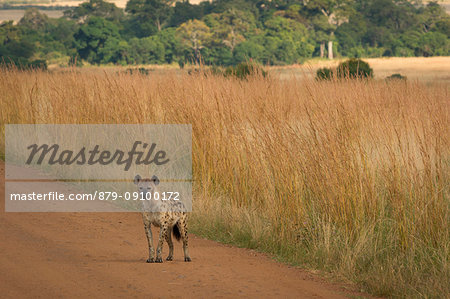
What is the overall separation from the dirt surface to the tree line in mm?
38514

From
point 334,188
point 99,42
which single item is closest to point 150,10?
point 99,42

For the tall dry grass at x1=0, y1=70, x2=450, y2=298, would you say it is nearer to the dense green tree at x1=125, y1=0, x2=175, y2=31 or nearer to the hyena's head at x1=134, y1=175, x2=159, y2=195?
the hyena's head at x1=134, y1=175, x2=159, y2=195

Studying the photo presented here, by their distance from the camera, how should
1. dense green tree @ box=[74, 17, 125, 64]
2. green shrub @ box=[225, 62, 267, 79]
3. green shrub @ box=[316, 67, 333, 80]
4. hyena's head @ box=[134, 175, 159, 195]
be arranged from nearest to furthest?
hyena's head @ box=[134, 175, 159, 195], green shrub @ box=[316, 67, 333, 80], green shrub @ box=[225, 62, 267, 79], dense green tree @ box=[74, 17, 125, 64]

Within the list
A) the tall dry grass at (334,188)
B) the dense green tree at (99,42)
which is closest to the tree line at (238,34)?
the dense green tree at (99,42)

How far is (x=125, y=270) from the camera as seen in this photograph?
479 cm

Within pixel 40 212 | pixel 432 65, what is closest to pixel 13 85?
pixel 40 212

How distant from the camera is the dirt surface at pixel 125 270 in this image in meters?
4.42

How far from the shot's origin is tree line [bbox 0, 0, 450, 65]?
165 feet

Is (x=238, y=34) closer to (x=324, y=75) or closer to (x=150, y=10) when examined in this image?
(x=150, y=10)

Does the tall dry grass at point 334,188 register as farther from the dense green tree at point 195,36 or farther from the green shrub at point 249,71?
the dense green tree at point 195,36

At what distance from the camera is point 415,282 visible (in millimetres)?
4711

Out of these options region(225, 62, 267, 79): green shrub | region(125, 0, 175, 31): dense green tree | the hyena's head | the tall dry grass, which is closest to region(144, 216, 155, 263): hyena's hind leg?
the hyena's head

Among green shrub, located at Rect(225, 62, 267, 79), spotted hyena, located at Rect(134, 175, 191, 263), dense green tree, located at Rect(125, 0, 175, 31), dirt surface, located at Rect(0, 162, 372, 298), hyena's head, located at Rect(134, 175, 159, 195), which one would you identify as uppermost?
dense green tree, located at Rect(125, 0, 175, 31)

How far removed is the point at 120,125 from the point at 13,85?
442 centimetres
